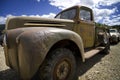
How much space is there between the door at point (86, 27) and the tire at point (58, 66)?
1.51m

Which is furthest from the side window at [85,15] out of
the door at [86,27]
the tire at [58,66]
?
the tire at [58,66]

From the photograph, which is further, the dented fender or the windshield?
→ the windshield

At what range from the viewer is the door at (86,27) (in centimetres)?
457

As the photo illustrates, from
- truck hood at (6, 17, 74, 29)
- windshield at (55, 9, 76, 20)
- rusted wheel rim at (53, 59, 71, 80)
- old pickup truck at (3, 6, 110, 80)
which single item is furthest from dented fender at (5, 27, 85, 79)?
windshield at (55, 9, 76, 20)

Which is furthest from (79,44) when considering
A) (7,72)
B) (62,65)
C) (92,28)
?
(7,72)

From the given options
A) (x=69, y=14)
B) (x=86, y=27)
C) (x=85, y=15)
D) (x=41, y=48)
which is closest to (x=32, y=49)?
(x=41, y=48)

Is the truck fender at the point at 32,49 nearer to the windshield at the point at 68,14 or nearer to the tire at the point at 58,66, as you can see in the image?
the tire at the point at 58,66

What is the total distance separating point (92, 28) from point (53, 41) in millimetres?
2957

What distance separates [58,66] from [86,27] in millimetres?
2369

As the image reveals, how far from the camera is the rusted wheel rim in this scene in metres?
2.93

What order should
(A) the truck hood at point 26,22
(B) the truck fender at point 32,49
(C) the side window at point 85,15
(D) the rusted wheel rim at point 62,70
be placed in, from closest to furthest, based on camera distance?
(B) the truck fender at point 32,49
(D) the rusted wheel rim at point 62,70
(A) the truck hood at point 26,22
(C) the side window at point 85,15

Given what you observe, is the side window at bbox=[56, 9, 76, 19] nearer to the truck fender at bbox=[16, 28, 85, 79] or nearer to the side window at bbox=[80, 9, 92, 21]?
the side window at bbox=[80, 9, 92, 21]

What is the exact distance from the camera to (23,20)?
136 inches

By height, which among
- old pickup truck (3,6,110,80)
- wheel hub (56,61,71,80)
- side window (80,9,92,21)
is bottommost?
wheel hub (56,61,71,80)
